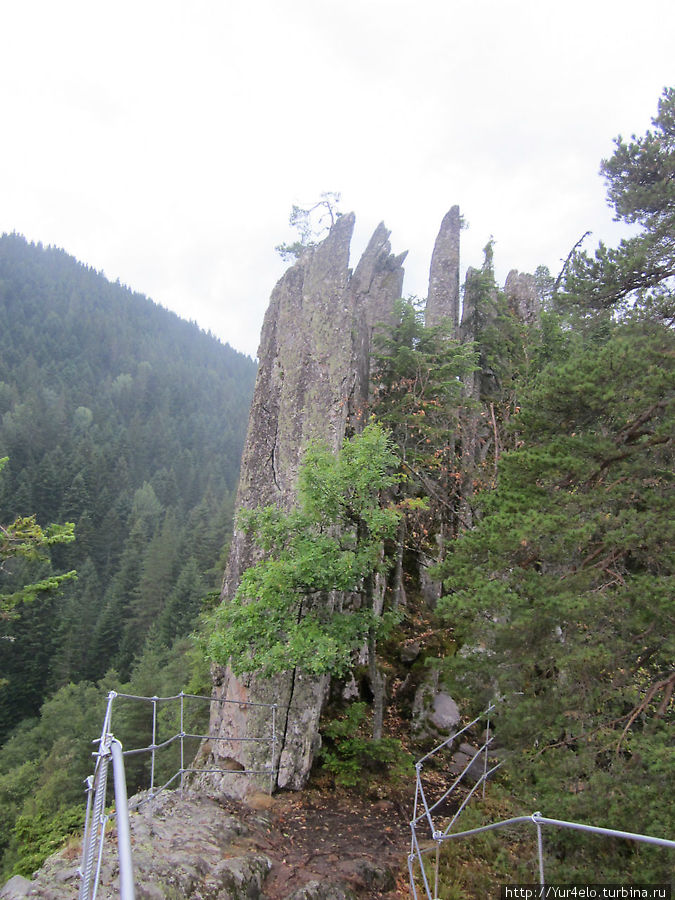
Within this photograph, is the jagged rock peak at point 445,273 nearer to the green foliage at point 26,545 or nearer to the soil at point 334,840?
the green foliage at point 26,545

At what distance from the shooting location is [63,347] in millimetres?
131500

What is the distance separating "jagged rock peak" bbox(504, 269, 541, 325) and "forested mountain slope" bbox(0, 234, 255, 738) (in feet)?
64.0

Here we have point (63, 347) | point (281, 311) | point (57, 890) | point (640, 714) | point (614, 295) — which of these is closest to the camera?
point (57, 890)

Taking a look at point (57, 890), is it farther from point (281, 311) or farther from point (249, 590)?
point (281, 311)

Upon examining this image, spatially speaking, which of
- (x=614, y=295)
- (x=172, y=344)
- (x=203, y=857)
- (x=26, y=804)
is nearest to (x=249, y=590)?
(x=203, y=857)

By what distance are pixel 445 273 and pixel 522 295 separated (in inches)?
134

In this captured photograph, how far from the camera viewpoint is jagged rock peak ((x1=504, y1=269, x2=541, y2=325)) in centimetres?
Answer: 2180

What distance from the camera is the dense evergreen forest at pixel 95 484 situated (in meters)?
38.9

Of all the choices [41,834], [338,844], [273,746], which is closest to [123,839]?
[338,844]

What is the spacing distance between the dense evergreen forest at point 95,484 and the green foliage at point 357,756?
774 cm

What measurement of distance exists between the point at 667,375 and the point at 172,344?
170852mm

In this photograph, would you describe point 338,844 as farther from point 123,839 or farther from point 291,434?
point 291,434

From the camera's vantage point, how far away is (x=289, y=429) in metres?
13.5

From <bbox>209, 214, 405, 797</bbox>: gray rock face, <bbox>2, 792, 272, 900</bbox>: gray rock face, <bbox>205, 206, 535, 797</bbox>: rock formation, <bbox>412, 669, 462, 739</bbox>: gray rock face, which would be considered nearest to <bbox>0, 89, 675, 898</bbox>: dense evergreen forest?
<bbox>412, 669, 462, 739</bbox>: gray rock face
